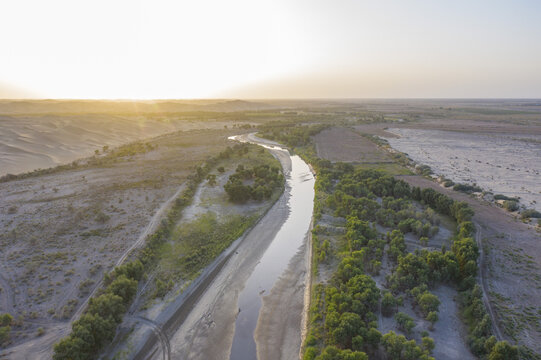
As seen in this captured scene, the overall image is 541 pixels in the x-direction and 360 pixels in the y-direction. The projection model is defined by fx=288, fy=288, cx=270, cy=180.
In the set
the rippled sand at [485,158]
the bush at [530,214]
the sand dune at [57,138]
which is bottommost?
the bush at [530,214]

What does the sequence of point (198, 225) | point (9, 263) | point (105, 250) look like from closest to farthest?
point (9, 263)
point (105, 250)
point (198, 225)

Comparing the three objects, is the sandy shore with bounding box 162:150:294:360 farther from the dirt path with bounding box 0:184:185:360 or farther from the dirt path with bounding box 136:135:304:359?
the dirt path with bounding box 0:184:185:360

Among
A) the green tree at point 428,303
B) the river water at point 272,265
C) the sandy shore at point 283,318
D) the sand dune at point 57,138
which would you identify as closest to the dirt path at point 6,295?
the river water at point 272,265

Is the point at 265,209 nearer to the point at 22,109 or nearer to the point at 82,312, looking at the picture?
the point at 82,312

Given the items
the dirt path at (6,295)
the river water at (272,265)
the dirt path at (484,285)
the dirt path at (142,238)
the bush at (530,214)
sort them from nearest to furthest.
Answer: the dirt path at (484,285) < the river water at (272,265) < the dirt path at (6,295) < the dirt path at (142,238) < the bush at (530,214)

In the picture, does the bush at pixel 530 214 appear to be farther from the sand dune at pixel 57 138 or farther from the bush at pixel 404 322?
the sand dune at pixel 57 138

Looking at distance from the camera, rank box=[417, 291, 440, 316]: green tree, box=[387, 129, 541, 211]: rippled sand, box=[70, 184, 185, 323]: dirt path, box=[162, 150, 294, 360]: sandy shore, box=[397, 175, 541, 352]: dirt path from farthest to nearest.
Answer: box=[387, 129, 541, 211]: rippled sand < box=[70, 184, 185, 323]: dirt path < box=[417, 291, 440, 316]: green tree < box=[397, 175, 541, 352]: dirt path < box=[162, 150, 294, 360]: sandy shore

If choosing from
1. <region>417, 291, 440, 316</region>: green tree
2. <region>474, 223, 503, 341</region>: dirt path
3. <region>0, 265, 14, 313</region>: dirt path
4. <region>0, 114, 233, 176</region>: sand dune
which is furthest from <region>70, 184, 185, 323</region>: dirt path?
<region>0, 114, 233, 176</region>: sand dune

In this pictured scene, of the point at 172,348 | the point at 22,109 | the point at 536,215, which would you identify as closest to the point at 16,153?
the point at 172,348
